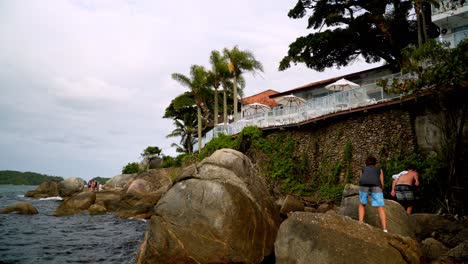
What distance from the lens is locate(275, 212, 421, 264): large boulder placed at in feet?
18.3

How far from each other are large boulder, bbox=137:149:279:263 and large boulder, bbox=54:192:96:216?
17.7 meters

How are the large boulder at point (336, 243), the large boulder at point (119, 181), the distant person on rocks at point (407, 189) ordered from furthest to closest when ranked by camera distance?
the large boulder at point (119, 181)
the distant person on rocks at point (407, 189)
the large boulder at point (336, 243)

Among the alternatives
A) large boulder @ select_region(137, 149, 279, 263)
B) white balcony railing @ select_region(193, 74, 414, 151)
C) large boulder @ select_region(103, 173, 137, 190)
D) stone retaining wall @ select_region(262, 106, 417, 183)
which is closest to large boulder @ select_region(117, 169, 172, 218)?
white balcony railing @ select_region(193, 74, 414, 151)

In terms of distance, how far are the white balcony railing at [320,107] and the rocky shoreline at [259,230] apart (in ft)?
27.3

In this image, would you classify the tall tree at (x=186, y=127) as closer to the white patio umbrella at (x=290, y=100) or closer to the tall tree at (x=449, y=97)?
the white patio umbrella at (x=290, y=100)

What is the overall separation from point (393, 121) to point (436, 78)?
151 inches

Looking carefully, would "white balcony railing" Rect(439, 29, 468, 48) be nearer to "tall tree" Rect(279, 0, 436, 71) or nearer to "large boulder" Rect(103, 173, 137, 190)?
"tall tree" Rect(279, 0, 436, 71)

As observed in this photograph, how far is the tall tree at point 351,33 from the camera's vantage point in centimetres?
2217

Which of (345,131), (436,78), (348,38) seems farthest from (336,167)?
(348,38)

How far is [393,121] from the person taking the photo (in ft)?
53.3

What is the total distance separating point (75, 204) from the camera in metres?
24.8

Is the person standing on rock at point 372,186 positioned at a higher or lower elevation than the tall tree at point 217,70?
lower

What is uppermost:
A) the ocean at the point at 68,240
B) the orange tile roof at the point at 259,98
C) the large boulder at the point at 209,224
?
the orange tile roof at the point at 259,98

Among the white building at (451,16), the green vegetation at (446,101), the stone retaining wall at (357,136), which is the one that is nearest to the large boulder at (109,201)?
the stone retaining wall at (357,136)
